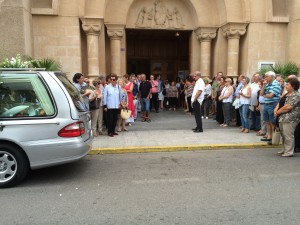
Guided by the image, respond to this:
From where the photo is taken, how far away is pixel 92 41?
11922 millimetres

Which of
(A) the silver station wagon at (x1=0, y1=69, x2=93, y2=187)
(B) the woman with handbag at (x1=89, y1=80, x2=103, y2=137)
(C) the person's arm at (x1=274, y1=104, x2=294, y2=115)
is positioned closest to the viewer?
(A) the silver station wagon at (x1=0, y1=69, x2=93, y2=187)

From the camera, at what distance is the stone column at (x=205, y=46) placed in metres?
13.4

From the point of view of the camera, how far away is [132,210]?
3922mm

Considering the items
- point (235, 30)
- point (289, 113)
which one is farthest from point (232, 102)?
point (235, 30)

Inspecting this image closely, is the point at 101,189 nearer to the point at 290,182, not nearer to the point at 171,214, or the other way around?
the point at 171,214

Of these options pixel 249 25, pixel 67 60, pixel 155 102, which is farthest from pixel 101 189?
pixel 249 25

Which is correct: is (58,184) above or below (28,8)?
below

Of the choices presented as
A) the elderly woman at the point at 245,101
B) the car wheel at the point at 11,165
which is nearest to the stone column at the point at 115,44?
the elderly woman at the point at 245,101

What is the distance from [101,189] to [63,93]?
1.66 meters

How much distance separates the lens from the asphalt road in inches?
147

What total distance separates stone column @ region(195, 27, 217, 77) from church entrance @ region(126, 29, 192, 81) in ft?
16.7

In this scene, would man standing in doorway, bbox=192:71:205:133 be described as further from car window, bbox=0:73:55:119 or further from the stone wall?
the stone wall

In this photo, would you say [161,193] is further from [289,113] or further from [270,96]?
[270,96]

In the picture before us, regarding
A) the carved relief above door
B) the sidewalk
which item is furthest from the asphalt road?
the carved relief above door
